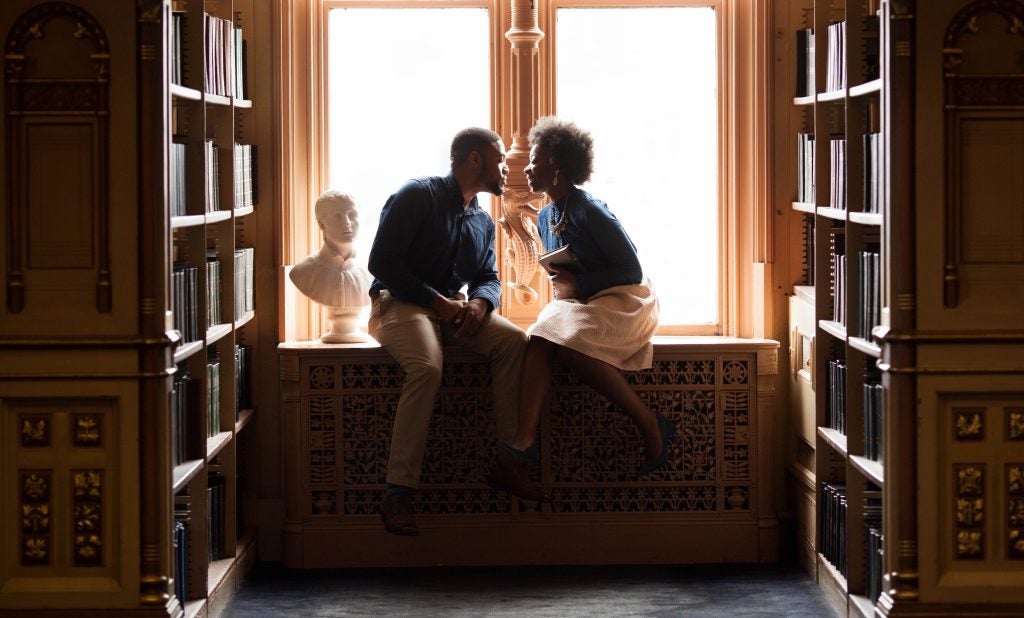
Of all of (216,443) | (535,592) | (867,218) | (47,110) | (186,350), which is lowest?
(535,592)

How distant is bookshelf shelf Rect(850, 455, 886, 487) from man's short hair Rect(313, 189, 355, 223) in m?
2.10

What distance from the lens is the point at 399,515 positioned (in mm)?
5145

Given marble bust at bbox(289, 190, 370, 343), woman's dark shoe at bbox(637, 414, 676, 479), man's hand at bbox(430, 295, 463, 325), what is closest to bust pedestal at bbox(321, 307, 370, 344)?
marble bust at bbox(289, 190, 370, 343)

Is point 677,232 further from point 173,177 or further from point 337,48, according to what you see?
point 173,177

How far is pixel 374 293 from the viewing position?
538 cm

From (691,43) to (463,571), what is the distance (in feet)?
7.44

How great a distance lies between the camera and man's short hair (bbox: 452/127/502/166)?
534cm

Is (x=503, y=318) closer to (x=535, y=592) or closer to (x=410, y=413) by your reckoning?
(x=410, y=413)

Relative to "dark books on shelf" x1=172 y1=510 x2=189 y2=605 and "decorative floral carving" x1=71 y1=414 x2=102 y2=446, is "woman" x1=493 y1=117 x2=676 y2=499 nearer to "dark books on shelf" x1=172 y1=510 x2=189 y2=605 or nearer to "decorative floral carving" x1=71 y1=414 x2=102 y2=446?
"dark books on shelf" x1=172 y1=510 x2=189 y2=605

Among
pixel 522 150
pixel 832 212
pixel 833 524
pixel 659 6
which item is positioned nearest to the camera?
pixel 832 212

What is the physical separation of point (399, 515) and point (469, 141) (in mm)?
1374

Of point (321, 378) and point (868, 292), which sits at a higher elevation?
point (868, 292)

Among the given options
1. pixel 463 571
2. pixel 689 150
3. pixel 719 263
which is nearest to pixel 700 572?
pixel 463 571

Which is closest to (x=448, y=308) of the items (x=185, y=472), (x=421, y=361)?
(x=421, y=361)
